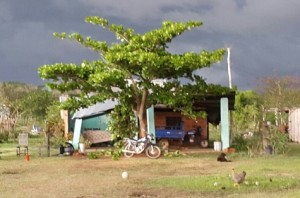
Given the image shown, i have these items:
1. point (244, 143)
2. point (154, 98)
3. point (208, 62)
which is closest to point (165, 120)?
point (244, 143)

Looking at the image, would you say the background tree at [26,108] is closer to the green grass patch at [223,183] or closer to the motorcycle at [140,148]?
the motorcycle at [140,148]

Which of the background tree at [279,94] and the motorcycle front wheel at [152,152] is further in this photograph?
the background tree at [279,94]

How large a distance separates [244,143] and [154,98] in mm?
5112

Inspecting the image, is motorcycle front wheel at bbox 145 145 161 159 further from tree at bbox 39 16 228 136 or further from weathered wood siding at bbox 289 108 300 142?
weathered wood siding at bbox 289 108 300 142

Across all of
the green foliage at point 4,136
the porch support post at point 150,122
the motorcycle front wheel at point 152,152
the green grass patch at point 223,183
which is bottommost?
the green grass patch at point 223,183

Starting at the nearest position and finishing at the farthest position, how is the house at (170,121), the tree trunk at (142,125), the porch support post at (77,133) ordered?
the tree trunk at (142,125) → the house at (170,121) → the porch support post at (77,133)

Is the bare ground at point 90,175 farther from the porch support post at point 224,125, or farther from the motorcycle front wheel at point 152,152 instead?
the porch support post at point 224,125

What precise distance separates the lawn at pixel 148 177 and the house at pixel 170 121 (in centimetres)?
315

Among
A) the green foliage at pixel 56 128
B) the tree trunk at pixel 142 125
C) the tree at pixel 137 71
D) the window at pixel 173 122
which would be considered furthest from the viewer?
the window at pixel 173 122

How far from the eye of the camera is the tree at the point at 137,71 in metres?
19.3

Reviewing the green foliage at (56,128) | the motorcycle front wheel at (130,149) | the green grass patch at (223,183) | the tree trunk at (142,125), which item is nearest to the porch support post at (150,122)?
the tree trunk at (142,125)

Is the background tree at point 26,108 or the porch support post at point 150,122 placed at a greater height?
the background tree at point 26,108

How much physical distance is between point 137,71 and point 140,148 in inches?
102

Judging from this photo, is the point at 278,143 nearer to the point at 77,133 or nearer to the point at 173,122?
the point at 173,122
